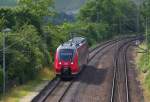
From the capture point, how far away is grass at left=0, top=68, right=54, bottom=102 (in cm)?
3336

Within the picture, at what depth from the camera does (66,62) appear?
1700 inches

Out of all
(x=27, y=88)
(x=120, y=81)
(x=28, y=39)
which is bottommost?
(x=120, y=81)

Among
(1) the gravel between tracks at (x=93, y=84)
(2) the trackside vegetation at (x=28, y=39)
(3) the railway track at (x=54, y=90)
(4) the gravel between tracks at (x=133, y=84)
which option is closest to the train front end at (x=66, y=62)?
(3) the railway track at (x=54, y=90)

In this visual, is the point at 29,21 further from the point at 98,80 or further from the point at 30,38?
the point at 98,80

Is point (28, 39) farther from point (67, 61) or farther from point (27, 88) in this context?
point (27, 88)

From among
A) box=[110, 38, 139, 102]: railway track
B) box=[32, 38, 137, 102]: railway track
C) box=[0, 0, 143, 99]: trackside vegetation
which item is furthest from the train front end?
box=[110, 38, 139, 102]: railway track

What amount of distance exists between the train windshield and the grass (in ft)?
7.70

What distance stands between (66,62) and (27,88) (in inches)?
262

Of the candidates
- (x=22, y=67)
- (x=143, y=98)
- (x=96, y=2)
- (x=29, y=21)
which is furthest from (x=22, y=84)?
(x=96, y=2)

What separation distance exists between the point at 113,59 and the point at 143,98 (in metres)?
27.9

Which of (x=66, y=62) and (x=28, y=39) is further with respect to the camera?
(x=28, y=39)

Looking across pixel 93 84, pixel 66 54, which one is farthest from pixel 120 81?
pixel 66 54

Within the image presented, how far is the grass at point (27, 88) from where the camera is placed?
33359 millimetres

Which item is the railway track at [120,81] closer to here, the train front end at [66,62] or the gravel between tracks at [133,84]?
the gravel between tracks at [133,84]
